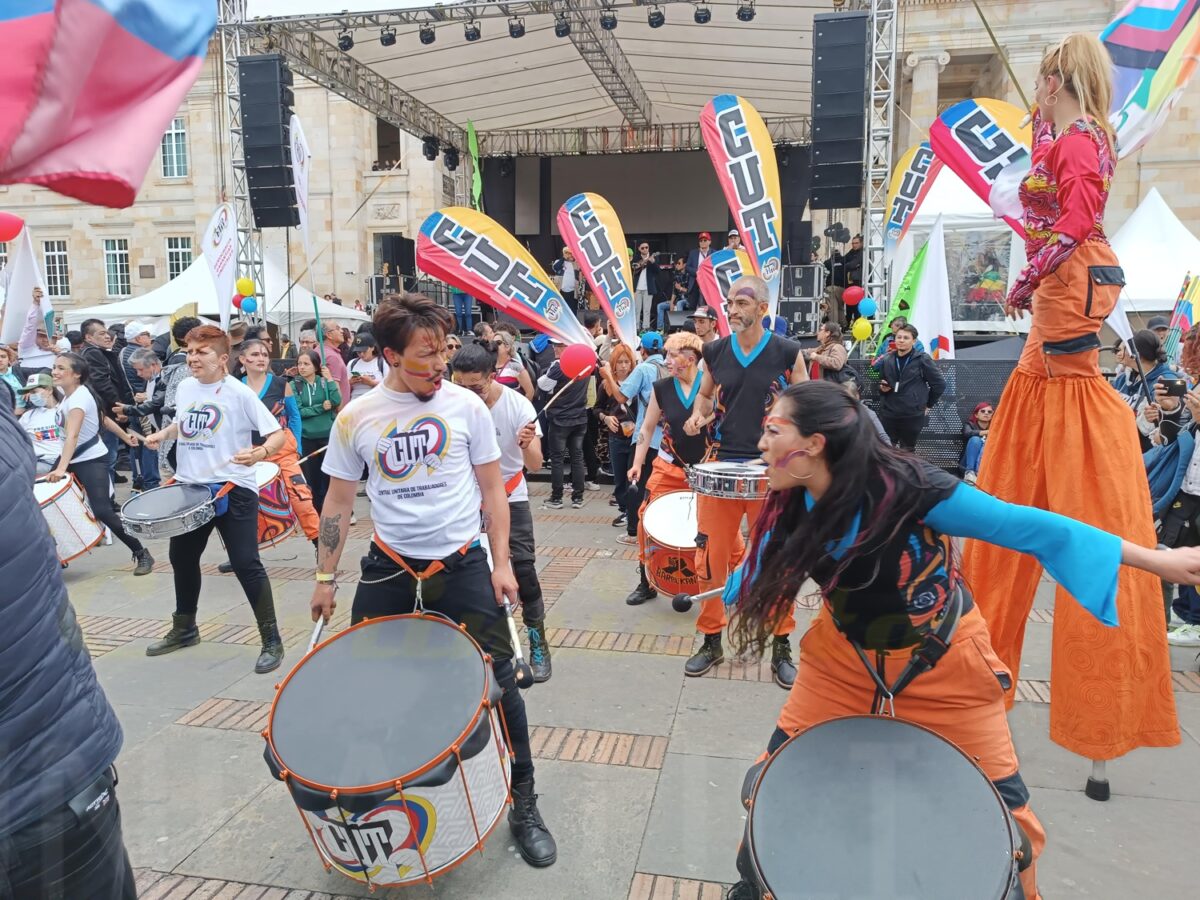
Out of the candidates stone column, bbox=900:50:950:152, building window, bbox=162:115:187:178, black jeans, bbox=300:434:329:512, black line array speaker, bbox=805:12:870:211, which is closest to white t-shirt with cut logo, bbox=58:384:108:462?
black jeans, bbox=300:434:329:512

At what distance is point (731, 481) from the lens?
12.7ft

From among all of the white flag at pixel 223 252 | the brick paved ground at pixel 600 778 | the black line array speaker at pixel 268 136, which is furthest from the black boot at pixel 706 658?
the black line array speaker at pixel 268 136

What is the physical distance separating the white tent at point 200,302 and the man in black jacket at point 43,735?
17.0 metres

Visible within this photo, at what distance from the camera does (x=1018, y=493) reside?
3293mm

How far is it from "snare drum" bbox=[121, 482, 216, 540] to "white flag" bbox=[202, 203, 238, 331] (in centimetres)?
719

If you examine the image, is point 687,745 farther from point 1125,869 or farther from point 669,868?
point 1125,869

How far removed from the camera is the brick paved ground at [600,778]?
9.45 ft

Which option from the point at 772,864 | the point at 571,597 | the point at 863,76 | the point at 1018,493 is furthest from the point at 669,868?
the point at 863,76

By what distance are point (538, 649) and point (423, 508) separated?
1937mm

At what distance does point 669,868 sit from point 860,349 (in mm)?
10322

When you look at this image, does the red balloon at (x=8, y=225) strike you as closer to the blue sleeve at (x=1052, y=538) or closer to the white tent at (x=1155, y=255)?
the blue sleeve at (x=1052, y=538)

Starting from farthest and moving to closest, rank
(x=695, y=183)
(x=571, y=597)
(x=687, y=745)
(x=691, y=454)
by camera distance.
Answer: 1. (x=695, y=183)
2. (x=571, y=597)
3. (x=691, y=454)
4. (x=687, y=745)

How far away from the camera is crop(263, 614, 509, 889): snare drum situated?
2.36m

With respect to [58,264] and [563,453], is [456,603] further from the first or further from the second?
[58,264]
